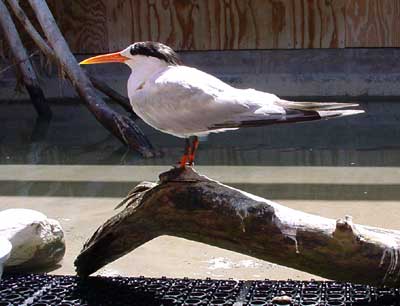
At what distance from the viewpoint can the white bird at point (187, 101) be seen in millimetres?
3111

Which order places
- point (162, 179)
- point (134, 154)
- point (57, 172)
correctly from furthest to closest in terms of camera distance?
1. point (134, 154)
2. point (57, 172)
3. point (162, 179)

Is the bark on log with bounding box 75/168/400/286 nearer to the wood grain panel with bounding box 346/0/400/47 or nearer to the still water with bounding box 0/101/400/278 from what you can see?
the still water with bounding box 0/101/400/278

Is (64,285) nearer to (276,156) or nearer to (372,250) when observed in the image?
(372,250)

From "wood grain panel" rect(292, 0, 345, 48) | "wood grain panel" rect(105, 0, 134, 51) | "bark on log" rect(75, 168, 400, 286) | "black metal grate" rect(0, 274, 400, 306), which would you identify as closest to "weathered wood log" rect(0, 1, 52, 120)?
"wood grain panel" rect(105, 0, 134, 51)

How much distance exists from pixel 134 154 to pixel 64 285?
2.80m

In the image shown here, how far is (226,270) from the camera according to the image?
3.83 meters

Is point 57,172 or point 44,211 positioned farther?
point 57,172

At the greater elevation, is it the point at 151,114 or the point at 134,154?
the point at 151,114

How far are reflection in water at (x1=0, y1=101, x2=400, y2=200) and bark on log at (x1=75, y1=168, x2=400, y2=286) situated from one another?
167 centimetres

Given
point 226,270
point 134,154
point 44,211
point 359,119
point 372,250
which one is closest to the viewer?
point 372,250

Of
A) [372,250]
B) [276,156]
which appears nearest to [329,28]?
[276,156]

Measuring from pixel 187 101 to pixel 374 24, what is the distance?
5.64m

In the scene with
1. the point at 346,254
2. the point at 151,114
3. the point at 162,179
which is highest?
the point at 151,114

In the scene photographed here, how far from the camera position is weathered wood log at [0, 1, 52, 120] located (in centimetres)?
734
